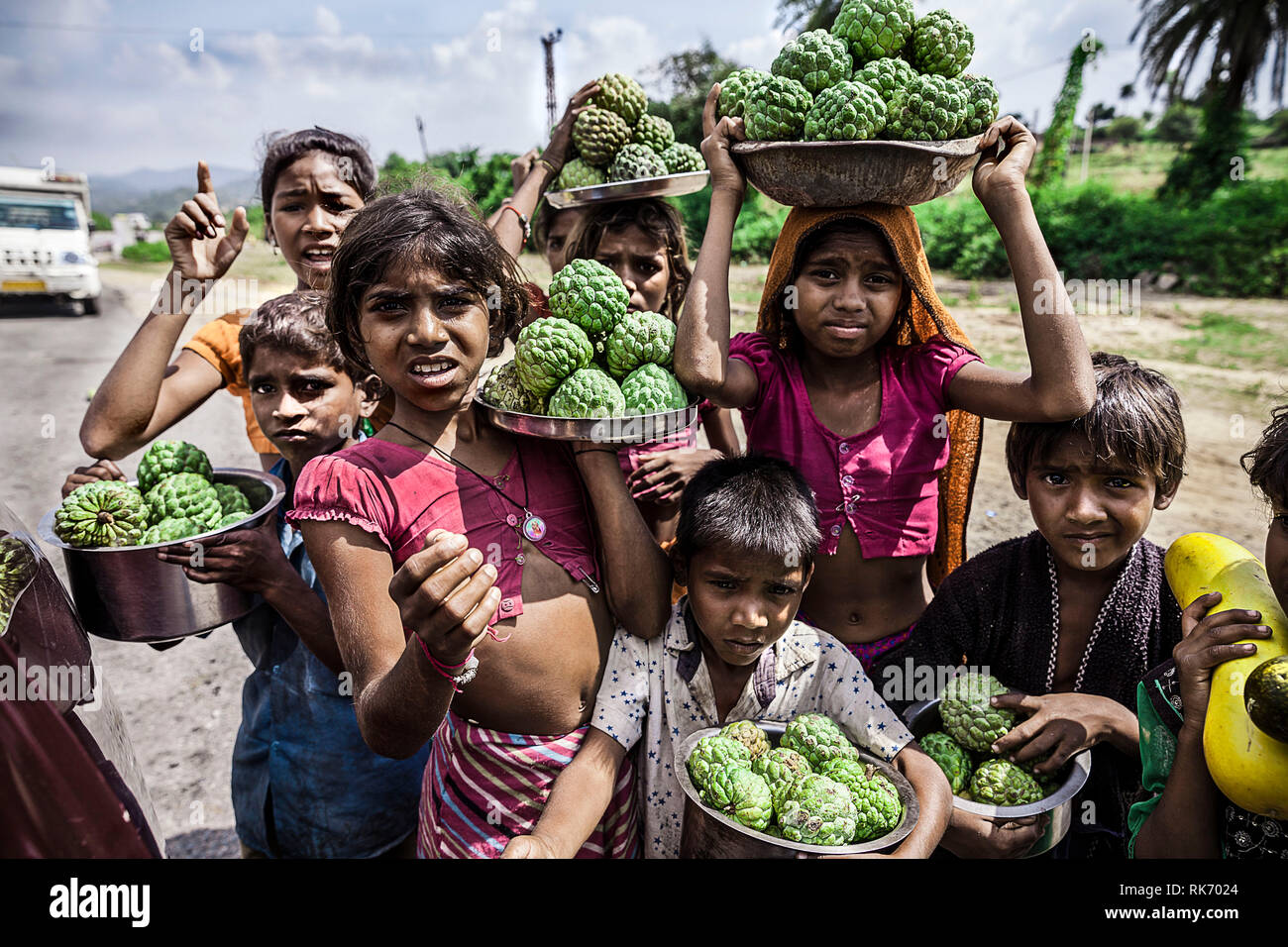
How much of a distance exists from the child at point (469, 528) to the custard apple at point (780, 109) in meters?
0.81

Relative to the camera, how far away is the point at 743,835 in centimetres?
162

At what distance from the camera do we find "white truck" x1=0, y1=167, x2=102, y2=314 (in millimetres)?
17281

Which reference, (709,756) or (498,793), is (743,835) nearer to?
(709,756)

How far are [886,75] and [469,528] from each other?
1601 mm

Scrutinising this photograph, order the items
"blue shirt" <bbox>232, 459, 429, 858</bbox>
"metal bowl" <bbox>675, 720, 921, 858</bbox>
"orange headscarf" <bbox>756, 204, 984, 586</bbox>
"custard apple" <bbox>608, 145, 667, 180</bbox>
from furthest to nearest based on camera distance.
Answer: "custard apple" <bbox>608, 145, 667, 180</bbox>
"blue shirt" <bbox>232, 459, 429, 858</bbox>
"orange headscarf" <bbox>756, 204, 984, 586</bbox>
"metal bowl" <bbox>675, 720, 921, 858</bbox>

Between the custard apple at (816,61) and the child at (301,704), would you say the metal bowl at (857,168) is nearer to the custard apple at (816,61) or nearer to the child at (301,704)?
the custard apple at (816,61)

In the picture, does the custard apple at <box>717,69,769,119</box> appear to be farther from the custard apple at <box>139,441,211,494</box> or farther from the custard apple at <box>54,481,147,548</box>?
the custard apple at <box>54,481,147,548</box>

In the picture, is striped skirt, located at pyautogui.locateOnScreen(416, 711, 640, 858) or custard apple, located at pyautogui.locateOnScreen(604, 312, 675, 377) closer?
striped skirt, located at pyautogui.locateOnScreen(416, 711, 640, 858)

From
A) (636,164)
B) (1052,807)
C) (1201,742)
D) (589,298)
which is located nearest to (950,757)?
(1052,807)

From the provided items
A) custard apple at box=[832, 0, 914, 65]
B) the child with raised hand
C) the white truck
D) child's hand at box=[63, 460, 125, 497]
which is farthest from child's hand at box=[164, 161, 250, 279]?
the white truck

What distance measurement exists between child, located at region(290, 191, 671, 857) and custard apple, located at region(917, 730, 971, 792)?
841mm

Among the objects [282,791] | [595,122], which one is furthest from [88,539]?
[595,122]
